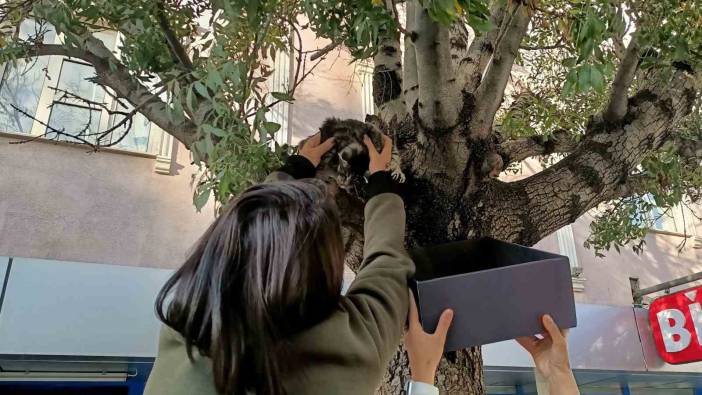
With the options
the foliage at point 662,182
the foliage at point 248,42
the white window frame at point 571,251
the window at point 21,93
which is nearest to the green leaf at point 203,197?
the foliage at point 248,42

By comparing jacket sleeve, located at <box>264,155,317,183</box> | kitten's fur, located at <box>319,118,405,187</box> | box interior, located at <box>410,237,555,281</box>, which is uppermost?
kitten's fur, located at <box>319,118,405,187</box>

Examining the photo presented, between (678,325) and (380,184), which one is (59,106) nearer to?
(380,184)

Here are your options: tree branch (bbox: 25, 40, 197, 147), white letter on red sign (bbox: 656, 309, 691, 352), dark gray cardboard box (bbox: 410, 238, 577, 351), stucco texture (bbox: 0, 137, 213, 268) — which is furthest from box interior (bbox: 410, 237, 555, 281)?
white letter on red sign (bbox: 656, 309, 691, 352)

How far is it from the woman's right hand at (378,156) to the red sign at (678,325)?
5689 millimetres

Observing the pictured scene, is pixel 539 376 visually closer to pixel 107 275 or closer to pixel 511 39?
pixel 511 39

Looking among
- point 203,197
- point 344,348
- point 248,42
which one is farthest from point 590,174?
point 344,348

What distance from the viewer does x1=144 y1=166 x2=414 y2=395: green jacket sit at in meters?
1.09

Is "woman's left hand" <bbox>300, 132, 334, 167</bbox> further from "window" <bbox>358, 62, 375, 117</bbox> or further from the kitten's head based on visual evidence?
"window" <bbox>358, 62, 375, 117</bbox>

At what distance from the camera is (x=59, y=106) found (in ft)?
19.9

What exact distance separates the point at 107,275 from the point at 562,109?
14.6 ft

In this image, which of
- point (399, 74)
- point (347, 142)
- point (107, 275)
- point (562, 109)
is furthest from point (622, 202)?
point (107, 275)

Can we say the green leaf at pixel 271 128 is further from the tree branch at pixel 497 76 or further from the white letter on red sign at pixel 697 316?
Answer: the white letter on red sign at pixel 697 316

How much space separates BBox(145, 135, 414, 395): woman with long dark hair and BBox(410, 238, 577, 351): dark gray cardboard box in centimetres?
25

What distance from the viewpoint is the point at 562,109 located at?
498cm
